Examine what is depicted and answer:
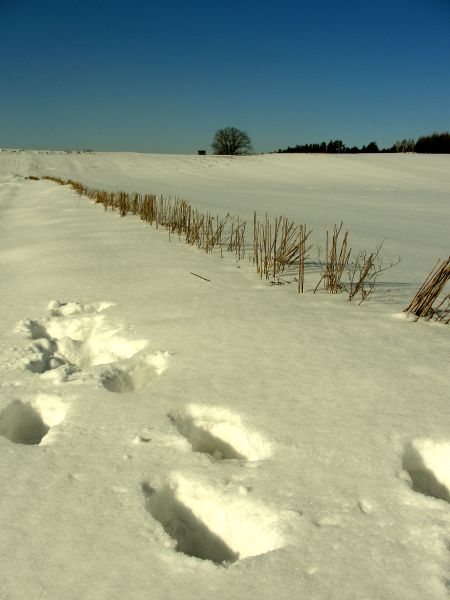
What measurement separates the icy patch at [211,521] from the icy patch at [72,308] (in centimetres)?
131

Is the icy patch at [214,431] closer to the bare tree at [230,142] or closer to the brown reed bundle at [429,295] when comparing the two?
the brown reed bundle at [429,295]

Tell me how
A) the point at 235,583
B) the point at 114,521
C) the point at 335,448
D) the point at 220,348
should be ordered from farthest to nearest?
the point at 220,348 < the point at 335,448 < the point at 114,521 < the point at 235,583

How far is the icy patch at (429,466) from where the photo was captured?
109 cm

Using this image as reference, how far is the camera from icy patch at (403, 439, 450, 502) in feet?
3.57

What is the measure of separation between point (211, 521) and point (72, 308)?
148 cm

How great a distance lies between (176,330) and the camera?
1.84 metres

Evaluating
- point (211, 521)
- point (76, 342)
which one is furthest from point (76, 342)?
point (211, 521)

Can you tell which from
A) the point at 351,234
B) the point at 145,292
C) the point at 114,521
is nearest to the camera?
the point at 114,521

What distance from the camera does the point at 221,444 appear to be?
127 cm

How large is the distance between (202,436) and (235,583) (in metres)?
0.50

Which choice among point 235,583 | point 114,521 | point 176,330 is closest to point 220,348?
point 176,330

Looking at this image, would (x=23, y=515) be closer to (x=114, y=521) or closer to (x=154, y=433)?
(x=114, y=521)

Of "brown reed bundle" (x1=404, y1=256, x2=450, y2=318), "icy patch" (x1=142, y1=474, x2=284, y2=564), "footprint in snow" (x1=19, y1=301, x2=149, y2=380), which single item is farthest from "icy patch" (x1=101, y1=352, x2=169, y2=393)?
"brown reed bundle" (x1=404, y1=256, x2=450, y2=318)

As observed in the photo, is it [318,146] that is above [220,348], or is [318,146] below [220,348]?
above
